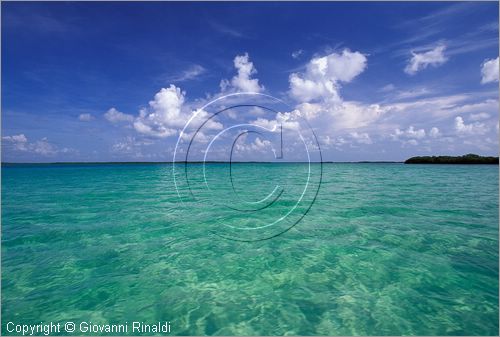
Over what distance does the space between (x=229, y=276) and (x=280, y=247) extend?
372 cm

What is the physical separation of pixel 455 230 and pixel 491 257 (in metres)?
3.69

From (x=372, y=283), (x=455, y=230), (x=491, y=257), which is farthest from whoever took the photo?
(x=455, y=230)

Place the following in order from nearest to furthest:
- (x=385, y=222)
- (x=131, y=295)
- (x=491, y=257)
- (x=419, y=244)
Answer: (x=131, y=295), (x=491, y=257), (x=419, y=244), (x=385, y=222)

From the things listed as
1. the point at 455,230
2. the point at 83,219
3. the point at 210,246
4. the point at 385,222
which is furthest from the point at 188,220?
the point at 455,230

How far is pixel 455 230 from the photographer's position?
14688 millimetres

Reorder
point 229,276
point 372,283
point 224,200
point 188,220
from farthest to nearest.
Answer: point 224,200 → point 188,220 → point 229,276 → point 372,283

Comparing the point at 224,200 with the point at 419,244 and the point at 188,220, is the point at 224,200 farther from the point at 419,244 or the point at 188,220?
the point at 419,244

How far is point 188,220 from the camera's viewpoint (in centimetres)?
1861

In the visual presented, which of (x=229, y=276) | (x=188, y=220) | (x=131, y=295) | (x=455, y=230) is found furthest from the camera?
(x=188, y=220)

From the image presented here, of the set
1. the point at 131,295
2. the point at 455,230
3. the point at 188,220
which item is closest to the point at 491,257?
the point at 455,230

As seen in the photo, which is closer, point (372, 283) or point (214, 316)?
point (214, 316)

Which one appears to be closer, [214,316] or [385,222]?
[214,316]

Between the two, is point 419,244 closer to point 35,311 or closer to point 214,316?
point 214,316

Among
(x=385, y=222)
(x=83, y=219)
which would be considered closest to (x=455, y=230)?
(x=385, y=222)
